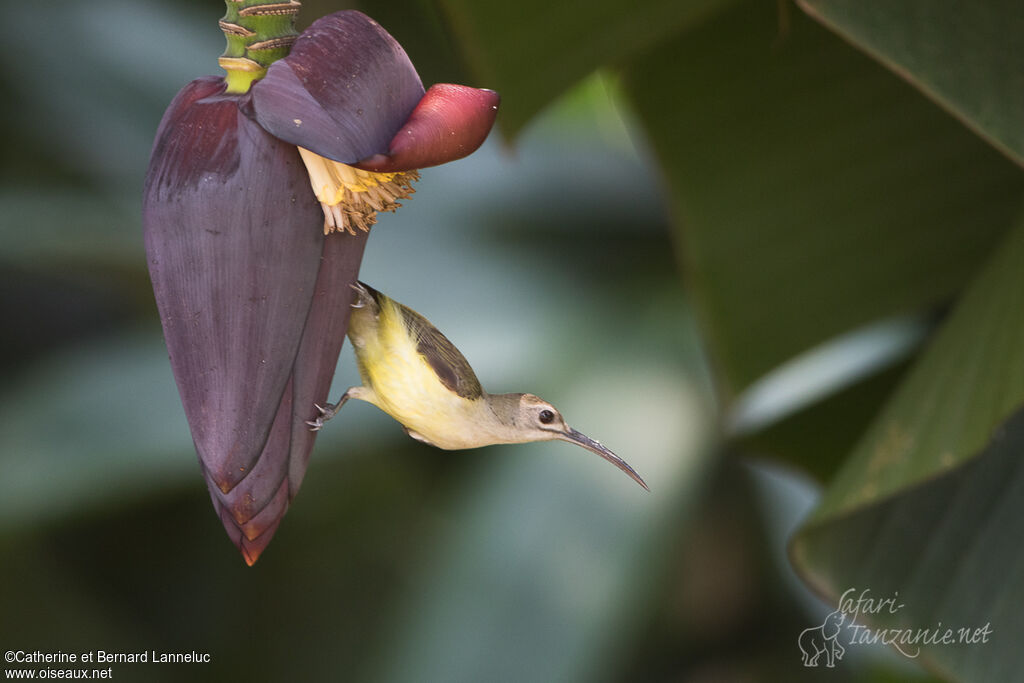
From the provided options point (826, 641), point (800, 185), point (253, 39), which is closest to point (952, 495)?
point (800, 185)

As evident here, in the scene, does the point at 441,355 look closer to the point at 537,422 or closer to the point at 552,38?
the point at 537,422

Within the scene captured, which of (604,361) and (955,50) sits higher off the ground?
(955,50)

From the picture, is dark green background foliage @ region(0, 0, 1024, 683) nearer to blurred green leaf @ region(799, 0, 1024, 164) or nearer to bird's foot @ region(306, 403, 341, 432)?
blurred green leaf @ region(799, 0, 1024, 164)

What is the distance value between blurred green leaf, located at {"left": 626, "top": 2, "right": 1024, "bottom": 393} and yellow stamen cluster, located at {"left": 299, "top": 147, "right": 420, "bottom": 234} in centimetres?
54

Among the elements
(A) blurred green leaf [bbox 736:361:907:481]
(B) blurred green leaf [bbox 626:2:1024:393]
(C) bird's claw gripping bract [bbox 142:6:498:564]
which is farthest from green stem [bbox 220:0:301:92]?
(A) blurred green leaf [bbox 736:361:907:481]

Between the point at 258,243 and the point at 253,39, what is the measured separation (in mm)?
55

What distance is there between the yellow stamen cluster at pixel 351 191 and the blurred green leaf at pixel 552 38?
31cm

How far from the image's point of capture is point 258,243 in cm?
28

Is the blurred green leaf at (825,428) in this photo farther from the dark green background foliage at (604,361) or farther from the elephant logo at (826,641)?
the elephant logo at (826,641)

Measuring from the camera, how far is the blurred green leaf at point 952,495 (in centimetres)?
51

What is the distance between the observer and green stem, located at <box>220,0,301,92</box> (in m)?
0.28

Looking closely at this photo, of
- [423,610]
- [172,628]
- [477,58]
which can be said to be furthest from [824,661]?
[477,58]

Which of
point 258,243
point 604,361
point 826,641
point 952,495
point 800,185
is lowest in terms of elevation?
point 826,641

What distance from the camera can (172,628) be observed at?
1.39m
